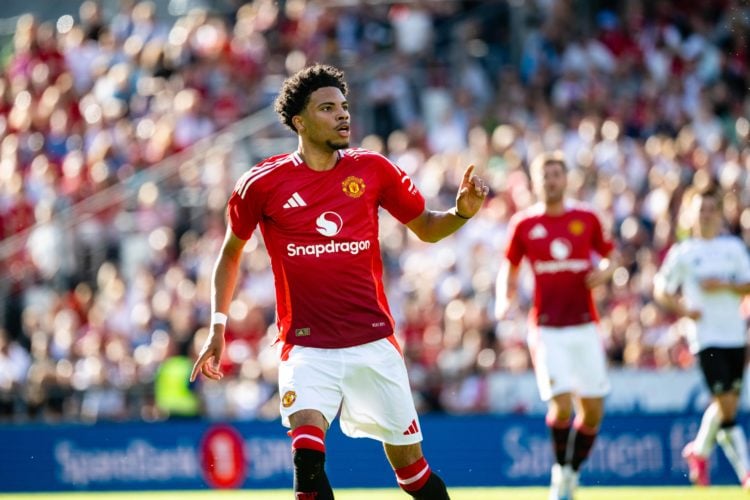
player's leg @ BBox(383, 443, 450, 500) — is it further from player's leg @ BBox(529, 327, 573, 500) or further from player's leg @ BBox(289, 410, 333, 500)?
player's leg @ BBox(529, 327, 573, 500)

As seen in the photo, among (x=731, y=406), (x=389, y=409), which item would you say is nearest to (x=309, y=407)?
(x=389, y=409)

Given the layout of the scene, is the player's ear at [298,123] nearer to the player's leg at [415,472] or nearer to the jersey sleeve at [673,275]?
the player's leg at [415,472]

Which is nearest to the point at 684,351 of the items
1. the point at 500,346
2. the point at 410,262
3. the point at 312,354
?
the point at 500,346

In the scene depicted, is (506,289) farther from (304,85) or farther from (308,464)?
(308,464)

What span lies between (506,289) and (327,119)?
14.4 feet

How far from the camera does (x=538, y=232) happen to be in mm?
12750

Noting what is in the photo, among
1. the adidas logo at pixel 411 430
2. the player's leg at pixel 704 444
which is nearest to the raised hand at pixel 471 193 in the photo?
the adidas logo at pixel 411 430

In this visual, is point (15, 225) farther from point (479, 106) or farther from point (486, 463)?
point (486, 463)

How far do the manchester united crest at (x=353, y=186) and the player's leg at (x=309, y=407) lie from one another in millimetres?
905

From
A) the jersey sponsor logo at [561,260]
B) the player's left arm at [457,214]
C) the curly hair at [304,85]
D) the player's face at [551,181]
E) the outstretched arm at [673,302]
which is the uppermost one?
the curly hair at [304,85]

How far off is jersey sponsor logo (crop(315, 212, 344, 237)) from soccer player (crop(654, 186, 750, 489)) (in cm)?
534

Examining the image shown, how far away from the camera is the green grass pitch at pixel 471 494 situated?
13.6 meters

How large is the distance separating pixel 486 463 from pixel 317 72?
8.19m

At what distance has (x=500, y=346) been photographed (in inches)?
680
